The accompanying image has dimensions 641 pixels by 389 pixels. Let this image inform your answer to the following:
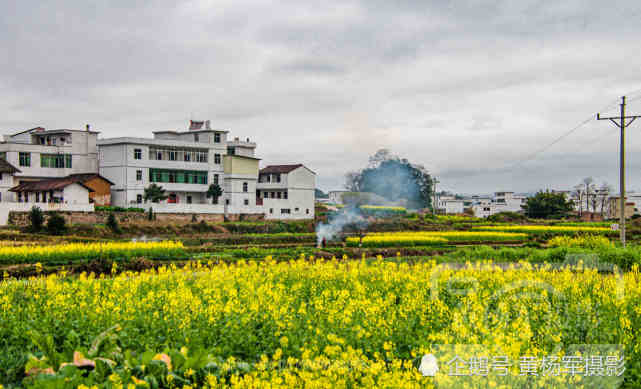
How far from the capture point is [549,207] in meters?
66.9

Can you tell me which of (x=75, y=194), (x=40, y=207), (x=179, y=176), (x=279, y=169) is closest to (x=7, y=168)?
(x=75, y=194)

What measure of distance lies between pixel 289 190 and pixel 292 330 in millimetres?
49939

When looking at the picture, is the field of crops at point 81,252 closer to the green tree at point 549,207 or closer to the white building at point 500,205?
the green tree at point 549,207

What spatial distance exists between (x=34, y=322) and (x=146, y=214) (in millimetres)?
37097

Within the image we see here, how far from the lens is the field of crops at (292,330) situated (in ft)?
18.4

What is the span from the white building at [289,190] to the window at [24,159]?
21489 millimetres

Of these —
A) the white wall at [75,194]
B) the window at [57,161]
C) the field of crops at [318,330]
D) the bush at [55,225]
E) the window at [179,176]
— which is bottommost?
the field of crops at [318,330]

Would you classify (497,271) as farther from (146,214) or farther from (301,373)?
(146,214)

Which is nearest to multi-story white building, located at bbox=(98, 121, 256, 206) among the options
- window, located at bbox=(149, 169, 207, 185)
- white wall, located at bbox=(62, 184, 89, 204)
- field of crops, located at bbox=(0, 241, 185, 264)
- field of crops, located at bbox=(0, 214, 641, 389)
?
window, located at bbox=(149, 169, 207, 185)

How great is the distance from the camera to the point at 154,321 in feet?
25.0

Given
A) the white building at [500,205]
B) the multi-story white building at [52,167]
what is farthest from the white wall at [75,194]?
the white building at [500,205]

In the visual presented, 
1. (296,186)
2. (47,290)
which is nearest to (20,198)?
(296,186)

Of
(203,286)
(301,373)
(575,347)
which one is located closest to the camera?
(301,373)

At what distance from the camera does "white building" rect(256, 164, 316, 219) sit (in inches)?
2199
